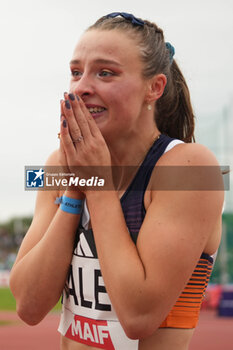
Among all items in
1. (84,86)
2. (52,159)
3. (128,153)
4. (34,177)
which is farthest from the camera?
(34,177)

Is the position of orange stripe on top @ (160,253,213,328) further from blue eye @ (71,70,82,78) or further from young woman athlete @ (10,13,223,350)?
blue eye @ (71,70,82,78)

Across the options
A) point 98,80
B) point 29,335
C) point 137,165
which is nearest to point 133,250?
point 137,165

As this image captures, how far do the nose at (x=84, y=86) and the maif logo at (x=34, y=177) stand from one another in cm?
63

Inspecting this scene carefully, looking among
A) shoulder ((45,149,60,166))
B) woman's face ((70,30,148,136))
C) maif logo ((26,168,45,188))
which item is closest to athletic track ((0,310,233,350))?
maif logo ((26,168,45,188))

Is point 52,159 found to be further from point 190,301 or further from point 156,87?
point 190,301

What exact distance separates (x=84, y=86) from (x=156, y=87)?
35 centimetres

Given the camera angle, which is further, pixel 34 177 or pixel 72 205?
pixel 34 177

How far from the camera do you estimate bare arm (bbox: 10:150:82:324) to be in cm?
205

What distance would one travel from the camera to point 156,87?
86.5 inches

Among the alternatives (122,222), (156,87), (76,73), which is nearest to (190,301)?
(122,222)

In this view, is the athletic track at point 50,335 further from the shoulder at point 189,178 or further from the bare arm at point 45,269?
the shoulder at point 189,178

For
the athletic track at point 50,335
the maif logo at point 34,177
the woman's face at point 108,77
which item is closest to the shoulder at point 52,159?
the maif logo at point 34,177

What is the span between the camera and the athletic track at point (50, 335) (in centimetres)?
1231

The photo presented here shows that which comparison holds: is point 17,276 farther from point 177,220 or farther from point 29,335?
point 29,335
